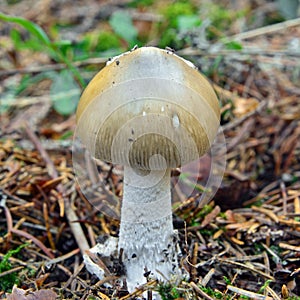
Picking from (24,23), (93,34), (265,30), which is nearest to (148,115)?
(24,23)

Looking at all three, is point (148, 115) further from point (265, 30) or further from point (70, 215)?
point (265, 30)

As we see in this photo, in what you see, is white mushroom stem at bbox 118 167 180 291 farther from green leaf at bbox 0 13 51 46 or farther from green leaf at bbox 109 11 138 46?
green leaf at bbox 109 11 138 46

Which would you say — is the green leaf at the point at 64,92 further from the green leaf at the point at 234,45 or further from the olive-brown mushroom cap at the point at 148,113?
the olive-brown mushroom cap at the point at 148,113

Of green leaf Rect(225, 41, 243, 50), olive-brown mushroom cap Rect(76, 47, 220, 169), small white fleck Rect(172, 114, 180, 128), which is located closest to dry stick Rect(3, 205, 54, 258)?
olive-brown mushroom cap Rect(76, 47, 220, 169)

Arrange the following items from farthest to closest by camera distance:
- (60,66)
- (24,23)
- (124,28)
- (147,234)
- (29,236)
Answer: (60,66), (124,28), (24,23), (29,236), (147,234)

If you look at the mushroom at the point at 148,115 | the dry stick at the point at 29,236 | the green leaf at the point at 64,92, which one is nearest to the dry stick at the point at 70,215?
the dry stick at the point at 29,236

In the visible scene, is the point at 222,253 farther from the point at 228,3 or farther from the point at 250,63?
the point at 228,3
